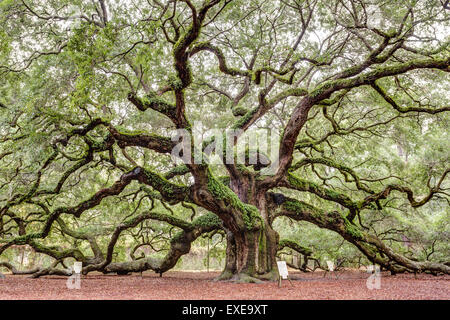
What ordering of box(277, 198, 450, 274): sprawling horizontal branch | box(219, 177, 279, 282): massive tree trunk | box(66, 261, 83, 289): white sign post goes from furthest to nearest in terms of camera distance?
box(277, 198, 450, 274): sprawling horizontal branch
box(219, 177, 279, 282): massive tree trunk
box(66, 261, 83, 289): white sign post

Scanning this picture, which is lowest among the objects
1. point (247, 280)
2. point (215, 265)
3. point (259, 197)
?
point (215, 265)

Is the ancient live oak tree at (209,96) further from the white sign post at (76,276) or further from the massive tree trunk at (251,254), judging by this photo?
the white sign post at (76,276)

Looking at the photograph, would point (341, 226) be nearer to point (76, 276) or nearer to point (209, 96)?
point (209, 96)

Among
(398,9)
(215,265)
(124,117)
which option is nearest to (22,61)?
(124,117)

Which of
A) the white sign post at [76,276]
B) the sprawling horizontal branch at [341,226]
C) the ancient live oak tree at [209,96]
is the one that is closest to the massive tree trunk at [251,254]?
the ancient live oak tree at [209,96]

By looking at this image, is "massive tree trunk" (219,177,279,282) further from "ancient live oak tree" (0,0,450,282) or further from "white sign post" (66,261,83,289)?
"white sign post" (66,261,83,289)

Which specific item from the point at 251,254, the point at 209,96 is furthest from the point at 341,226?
the point at 209,96

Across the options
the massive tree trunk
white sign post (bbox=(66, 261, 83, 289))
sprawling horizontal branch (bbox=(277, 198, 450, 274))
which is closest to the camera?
white sign post (bbox=(66, 261, 83, 289))

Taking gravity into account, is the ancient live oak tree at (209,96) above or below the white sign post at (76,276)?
above

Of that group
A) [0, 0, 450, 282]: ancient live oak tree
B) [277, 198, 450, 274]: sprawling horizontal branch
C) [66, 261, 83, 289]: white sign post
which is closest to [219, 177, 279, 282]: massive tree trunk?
[0, 0, 450, 282]: ancient live oak tree

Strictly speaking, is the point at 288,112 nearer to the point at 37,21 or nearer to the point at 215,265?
the point at 37,21

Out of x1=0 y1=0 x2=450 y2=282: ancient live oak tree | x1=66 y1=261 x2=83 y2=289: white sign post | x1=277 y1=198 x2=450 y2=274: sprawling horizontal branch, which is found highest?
x1=0 y1=0 x2=450 y2=282: ancient live oak tree

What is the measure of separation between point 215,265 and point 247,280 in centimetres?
1510

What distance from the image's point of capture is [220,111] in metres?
13.2
